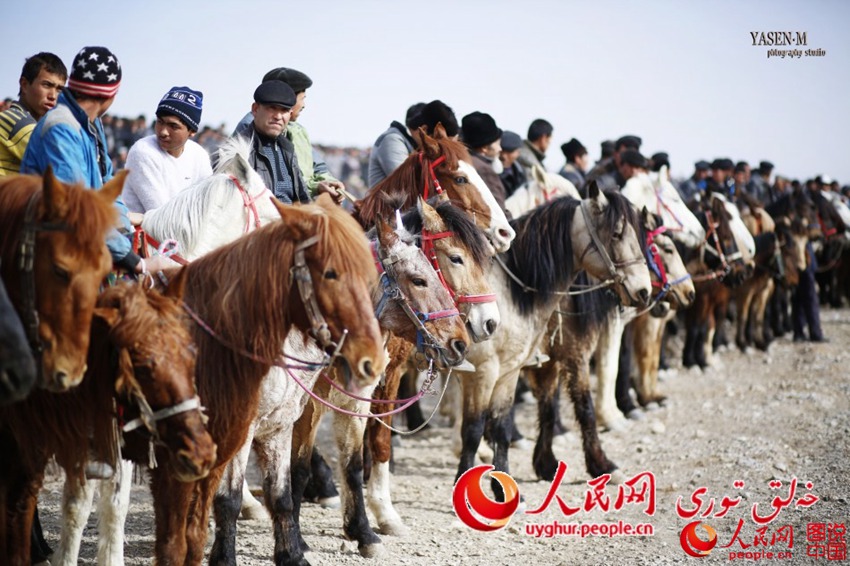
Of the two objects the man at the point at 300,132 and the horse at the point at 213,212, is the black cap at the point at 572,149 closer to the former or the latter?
the man at the point at 300,132

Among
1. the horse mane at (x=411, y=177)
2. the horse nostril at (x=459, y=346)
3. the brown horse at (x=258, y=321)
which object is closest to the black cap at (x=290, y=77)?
the horse mane at (x=411, y=177)

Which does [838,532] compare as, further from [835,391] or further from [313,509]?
[835,391]

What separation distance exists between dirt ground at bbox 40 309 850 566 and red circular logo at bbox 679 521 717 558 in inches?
2.7

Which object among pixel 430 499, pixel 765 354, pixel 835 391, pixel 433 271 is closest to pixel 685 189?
pixel 765 354

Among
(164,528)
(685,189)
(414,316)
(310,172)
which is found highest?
(685,189)

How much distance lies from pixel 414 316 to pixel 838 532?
3865 mm

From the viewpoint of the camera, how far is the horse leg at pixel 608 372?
10789mm

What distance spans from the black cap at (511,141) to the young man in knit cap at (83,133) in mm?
7191

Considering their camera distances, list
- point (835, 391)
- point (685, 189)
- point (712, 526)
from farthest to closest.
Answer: point (685, 189), point (835, 391), point (712, 526)

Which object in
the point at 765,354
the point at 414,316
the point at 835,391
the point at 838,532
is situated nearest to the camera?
the point at 414,316

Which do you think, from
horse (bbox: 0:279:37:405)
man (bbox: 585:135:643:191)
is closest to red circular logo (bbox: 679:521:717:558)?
horse (bbox: 0:279:37:405)

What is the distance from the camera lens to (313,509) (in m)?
7.89

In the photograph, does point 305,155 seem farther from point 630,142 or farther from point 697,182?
point 697,182

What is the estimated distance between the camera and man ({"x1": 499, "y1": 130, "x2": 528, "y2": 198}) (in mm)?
11609
